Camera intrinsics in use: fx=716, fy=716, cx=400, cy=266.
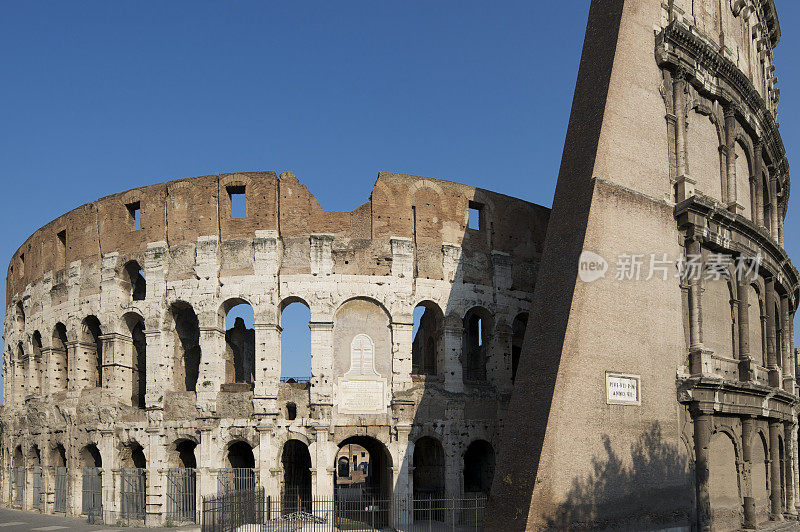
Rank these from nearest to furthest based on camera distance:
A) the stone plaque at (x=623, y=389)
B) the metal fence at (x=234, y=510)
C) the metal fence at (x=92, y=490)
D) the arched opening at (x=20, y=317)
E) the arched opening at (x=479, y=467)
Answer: the metal fence at (x=234, y=510) → the stone plaque at (x=623, y=389) → the metal fence at (x=92, y=490) → the arched opening at (x=479, y=467) → the arched opening at (x=20, y=317)

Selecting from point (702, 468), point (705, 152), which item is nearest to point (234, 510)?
point (702, 468)

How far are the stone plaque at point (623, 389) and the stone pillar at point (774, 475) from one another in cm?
798

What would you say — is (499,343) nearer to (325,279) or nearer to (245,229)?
(325,279)

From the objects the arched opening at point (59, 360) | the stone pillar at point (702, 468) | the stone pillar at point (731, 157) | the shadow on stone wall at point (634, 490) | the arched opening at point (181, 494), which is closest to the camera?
the shadow on stone wall at point (634, 490)

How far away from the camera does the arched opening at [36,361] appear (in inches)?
1082

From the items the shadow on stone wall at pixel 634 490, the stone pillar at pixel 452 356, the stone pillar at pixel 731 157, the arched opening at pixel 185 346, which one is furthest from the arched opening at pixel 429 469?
the stone pillar at pixel 731 157

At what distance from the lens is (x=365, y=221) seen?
73.5 ft

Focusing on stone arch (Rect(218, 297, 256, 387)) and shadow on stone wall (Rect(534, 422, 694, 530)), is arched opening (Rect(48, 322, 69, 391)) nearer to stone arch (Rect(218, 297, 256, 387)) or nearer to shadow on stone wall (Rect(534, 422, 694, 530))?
stone arch (Rect(218, 297, 256, 387))

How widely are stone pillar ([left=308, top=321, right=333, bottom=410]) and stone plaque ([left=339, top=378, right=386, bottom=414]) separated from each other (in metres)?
0.41

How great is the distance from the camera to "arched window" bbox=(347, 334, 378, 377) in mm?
21578

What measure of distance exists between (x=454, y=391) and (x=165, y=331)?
9.27 m

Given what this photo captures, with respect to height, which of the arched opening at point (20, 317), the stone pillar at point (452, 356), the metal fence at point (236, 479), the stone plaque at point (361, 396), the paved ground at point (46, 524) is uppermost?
the arched opening at point (20, 317)

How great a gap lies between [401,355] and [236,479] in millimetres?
6000

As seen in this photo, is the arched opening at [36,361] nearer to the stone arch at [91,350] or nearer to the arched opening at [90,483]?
the stone arch at [91,350]
